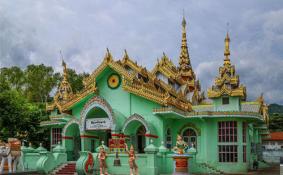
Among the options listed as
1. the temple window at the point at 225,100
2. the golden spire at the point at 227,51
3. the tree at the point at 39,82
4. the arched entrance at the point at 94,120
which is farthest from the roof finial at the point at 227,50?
the tree at the point at 39,82

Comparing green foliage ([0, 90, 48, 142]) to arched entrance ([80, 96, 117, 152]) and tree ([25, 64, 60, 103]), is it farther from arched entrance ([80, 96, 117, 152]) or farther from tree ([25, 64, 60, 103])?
tree ([25, 64, 60, 103])

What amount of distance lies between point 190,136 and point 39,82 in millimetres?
33774

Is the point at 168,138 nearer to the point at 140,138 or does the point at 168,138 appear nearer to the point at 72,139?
the point at 140,138

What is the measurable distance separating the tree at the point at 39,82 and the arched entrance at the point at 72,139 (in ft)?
92.8

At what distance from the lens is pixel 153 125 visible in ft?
86.7

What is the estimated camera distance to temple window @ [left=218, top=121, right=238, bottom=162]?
26.3 meters

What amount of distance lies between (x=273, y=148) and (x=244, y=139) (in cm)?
2783

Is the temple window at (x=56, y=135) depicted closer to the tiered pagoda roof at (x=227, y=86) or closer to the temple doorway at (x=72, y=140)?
the temple doorway at (x=72, y=140)

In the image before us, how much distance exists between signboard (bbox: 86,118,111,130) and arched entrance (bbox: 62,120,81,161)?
1440 mm

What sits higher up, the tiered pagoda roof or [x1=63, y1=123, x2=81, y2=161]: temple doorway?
the tiered pagoda roof

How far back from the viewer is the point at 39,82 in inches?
2244

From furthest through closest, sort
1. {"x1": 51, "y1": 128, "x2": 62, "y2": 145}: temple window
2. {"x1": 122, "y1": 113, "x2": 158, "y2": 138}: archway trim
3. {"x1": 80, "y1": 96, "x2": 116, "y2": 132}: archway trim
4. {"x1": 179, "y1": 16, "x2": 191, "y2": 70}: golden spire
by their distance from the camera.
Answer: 1. {"x1": 179, "y1": 16, "x2": 191, "y2": 70}: golden spire
2. {"x1": 51, "y1": 128, "x2": 62, "y2": 145}: temple window
3. {"x1": 80, "y1": 96, "x2": 116, "y2": 132}: archway trim
4. {"x1": 122, "y1": 113, "x2": 158, "y2": 138}: archway trim

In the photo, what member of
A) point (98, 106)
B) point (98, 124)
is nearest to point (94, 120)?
point (98, 124)

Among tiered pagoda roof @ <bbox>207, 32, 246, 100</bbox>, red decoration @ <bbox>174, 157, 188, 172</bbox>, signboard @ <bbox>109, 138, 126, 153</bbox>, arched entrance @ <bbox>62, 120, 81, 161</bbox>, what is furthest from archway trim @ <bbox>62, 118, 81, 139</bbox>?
red decoration @ <bbox>174, 157, 188, 172</bbox>
